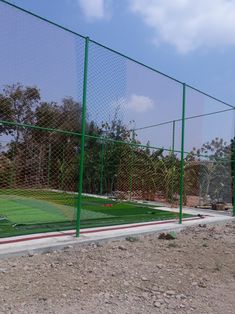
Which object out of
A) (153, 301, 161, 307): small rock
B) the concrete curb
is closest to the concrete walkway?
the concrete curb

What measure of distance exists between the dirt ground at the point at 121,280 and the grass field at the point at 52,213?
47.5 inches

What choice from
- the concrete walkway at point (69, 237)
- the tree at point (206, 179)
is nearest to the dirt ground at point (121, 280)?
the concrete walkway at point (69, 237)

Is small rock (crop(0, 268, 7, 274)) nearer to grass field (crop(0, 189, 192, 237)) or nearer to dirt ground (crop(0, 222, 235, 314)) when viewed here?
dirt ground (crop(0, 222, 235, 314))

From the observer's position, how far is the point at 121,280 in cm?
458

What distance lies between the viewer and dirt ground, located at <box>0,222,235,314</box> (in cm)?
380

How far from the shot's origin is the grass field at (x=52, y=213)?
6824 mm

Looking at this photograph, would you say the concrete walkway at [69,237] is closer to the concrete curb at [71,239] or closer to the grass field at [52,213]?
the concrete curb at [71,239]

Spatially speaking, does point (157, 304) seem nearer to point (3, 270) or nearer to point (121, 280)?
point (121, 280)

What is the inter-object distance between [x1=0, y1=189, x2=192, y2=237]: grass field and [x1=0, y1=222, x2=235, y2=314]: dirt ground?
121 cm

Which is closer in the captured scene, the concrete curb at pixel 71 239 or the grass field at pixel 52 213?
the concrete curb at pixel 71 239

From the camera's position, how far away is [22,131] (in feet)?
33.0

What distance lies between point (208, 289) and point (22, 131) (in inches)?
269

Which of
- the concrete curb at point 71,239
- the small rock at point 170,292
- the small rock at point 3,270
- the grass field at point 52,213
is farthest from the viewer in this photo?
the grass field at point 52,213

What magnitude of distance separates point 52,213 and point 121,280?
4144mm
